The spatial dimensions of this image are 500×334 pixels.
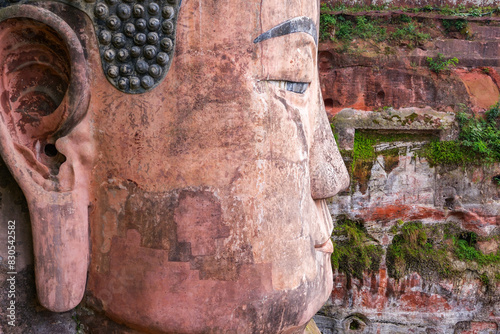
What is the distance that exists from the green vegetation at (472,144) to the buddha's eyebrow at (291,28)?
214 inches

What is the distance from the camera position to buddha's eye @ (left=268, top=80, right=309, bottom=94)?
2117 mm

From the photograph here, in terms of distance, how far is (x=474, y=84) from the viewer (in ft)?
23.1

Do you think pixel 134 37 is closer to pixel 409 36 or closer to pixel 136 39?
pixel 136 39

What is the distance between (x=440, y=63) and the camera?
6891 mm

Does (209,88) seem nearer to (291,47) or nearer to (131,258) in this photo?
(291,47)

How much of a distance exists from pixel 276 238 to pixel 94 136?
0.95 m

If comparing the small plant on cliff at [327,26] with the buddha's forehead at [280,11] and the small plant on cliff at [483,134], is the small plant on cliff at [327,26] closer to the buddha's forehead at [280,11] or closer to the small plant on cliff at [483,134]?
the small plant on cliff at [483,134]

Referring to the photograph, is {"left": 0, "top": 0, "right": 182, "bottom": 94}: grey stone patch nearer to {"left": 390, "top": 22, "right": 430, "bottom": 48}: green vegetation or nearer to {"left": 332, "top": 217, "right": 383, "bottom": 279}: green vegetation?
{"left": 332, "top": 217, "right": 383, "bottom": 279}: green vegetation

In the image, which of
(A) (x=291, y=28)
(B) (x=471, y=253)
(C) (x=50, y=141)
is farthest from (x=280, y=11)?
(B) (x=471, y=253)

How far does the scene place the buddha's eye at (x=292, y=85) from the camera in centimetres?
212

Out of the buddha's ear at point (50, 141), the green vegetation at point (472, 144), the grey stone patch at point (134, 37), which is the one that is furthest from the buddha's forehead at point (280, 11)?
the green vegetation at point (472, 144)

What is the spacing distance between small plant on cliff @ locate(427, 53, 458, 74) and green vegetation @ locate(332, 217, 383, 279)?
8.78ft

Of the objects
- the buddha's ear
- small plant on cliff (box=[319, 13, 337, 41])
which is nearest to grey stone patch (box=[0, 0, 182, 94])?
the buddha's ear

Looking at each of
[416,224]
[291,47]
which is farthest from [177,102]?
[416,224]
